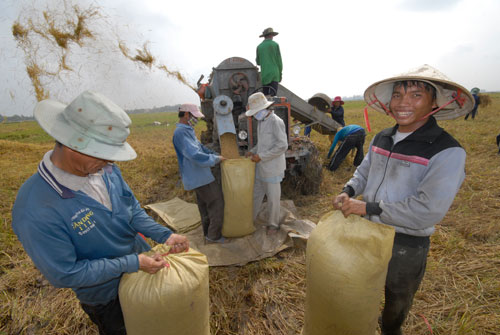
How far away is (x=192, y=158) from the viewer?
2.98 meters

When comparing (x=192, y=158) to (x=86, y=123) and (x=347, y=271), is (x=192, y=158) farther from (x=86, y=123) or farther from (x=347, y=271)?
(x=347, y=271)

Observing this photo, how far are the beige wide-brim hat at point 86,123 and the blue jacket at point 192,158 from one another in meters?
1.80

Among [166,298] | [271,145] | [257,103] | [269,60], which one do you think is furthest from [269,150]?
[269,60]

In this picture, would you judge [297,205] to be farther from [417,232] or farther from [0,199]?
[0,199]

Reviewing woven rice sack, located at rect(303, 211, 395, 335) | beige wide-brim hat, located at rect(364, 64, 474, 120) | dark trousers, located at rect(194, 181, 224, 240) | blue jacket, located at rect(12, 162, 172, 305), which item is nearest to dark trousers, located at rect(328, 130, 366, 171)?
dark trousers, located at rect(194, 181, 224, 240)

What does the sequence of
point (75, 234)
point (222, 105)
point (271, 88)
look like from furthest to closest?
1. point (271, 88)
2. point (222, 105)
3. point (75, 234)

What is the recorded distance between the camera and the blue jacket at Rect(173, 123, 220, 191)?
9.74 feet

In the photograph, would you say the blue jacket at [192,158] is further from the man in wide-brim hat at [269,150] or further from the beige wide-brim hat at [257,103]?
the beige wide-brim hat at [257,103]

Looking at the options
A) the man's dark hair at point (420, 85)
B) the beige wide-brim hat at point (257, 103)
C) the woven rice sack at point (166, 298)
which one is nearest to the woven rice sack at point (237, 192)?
the beige wide-brim hat at point (257, 103)

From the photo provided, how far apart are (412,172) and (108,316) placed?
2.19 m

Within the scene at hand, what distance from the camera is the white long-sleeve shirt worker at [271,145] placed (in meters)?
3.32

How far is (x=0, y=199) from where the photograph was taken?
5.08 m

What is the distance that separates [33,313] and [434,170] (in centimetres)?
374

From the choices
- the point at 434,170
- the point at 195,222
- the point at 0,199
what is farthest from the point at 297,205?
the point at 0,199
